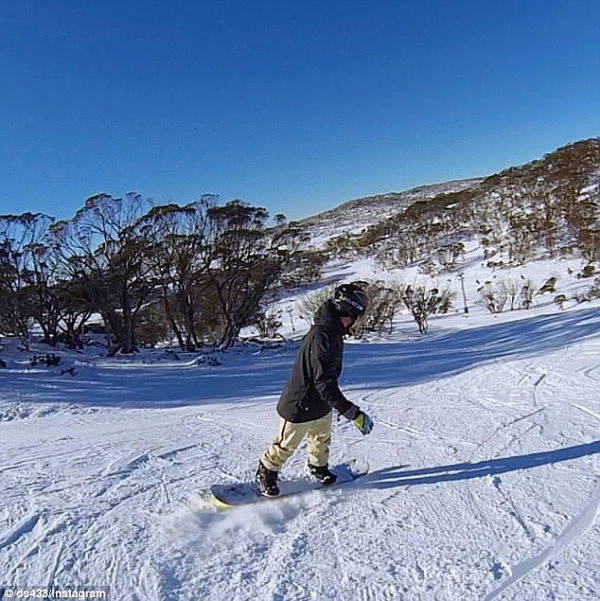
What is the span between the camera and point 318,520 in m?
2.78

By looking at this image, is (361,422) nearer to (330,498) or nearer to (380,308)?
(330,498)

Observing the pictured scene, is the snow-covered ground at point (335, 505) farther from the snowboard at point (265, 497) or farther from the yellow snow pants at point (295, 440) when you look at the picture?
the yellow snow pants at point (295, 440)

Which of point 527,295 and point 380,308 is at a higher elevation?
point 380,308

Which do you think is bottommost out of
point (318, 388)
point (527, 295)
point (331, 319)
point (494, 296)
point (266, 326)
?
point (527, 295)

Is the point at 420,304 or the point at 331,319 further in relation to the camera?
the point at 420,304

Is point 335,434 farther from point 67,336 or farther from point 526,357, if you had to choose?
point 67,336

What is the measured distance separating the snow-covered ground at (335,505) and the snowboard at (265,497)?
0.27ft

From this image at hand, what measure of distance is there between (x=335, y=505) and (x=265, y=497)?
1.51 feet

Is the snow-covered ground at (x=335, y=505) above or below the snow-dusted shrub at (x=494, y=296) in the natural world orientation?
above

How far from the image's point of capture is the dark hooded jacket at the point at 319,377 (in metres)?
2.93

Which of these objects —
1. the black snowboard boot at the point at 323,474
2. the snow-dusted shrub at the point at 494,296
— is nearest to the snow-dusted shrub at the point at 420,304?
the snow-dusted shrub at the point at 494,296

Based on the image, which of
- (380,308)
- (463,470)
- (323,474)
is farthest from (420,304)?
(323,474)

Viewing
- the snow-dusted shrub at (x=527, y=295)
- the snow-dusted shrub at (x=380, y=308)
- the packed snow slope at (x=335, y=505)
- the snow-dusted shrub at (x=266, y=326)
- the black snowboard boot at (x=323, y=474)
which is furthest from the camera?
the snow-dusted shrub at (x=527, y=295)

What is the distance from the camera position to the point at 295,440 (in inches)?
121
